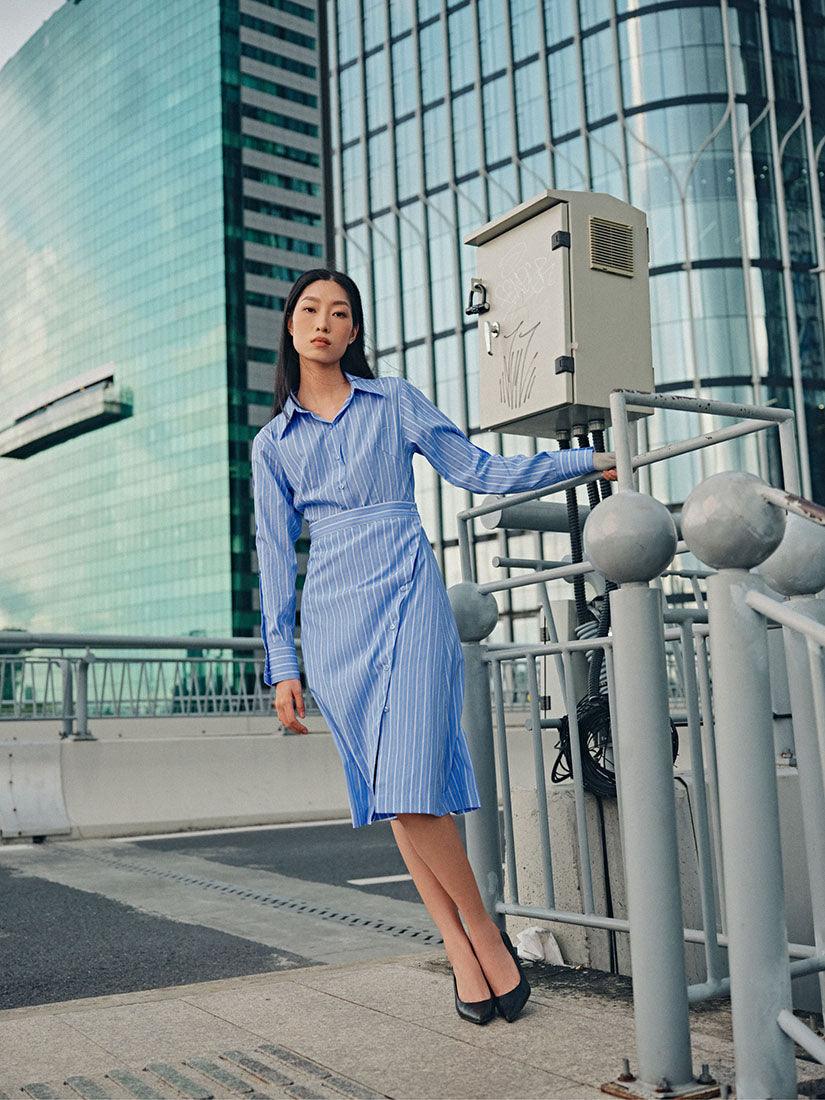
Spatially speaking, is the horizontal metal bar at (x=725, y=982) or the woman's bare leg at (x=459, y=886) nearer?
the horizontal metal bar at (x=725, y=982)

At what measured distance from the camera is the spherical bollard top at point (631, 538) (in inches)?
94.0

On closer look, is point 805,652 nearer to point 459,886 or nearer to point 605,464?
point 605,464

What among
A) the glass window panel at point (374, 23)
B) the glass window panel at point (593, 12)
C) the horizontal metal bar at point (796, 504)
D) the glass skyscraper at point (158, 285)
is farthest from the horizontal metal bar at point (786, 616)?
the glass skyscraper at point (158, 285)

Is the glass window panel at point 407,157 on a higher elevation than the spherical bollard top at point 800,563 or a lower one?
higher

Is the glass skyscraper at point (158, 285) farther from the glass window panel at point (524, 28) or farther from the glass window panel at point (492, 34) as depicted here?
the glass window panel at point (524, 28)

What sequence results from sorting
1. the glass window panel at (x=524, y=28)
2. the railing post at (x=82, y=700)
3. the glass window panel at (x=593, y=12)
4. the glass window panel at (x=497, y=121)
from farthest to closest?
the glass window panel at (x=497, y=121) → the glass window panel at (x=524, y=28) → the glass window panel at (x=593, y=12) → the railing post at (x=82, y=700)

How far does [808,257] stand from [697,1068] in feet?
147

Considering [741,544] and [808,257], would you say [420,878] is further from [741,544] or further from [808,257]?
[808,257]

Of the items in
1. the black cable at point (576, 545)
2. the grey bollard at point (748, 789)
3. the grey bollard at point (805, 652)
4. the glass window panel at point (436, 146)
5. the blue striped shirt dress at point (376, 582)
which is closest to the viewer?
the grey bollard at point (748, 789)

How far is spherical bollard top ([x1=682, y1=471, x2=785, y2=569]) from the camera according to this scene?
2180 millimetres

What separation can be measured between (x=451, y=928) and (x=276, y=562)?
1122mm

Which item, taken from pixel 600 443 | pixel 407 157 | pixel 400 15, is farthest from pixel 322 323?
pixel 400 15

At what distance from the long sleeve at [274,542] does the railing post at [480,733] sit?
1.78ft

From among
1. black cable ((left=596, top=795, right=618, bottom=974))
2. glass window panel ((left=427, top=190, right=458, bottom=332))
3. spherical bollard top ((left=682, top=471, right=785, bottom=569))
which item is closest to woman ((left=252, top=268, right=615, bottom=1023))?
black cable ((left=596, top=795, right=618, bottom=974))
